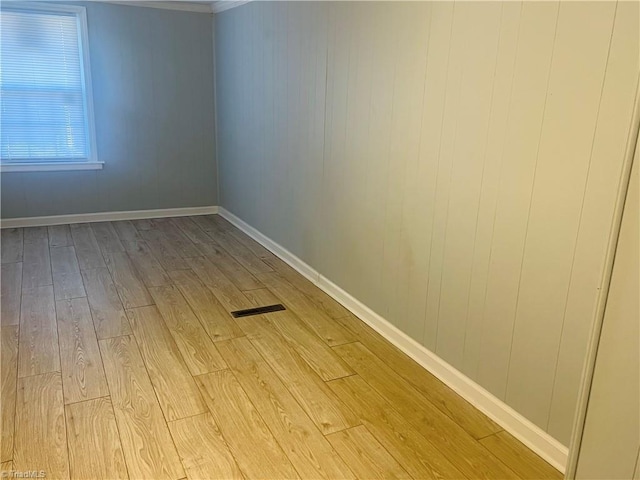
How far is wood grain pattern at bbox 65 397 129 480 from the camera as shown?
1729 mm

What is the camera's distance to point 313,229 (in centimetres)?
352

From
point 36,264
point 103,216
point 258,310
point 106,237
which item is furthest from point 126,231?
point 258,310

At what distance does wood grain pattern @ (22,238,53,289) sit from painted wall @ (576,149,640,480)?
10.9 feet

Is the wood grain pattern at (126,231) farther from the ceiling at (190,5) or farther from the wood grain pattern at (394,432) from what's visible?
the wood grain pattern at (394,432)

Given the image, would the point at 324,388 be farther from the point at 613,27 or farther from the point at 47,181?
the point at 47,181

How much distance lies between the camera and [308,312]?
3.06 meters

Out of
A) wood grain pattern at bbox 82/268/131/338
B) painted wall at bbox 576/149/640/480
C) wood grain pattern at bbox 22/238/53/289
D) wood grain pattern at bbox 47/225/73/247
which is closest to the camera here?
painted wall at bbox 576/149/640/480

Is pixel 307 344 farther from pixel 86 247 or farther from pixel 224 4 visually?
pixel 224 4

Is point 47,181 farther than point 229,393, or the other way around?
point 47,181

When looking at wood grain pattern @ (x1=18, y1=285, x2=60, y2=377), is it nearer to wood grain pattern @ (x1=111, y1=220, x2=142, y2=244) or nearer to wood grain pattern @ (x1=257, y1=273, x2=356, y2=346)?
wood grain pattern @ (x1=111, y1=220, x2=142, y2=244)

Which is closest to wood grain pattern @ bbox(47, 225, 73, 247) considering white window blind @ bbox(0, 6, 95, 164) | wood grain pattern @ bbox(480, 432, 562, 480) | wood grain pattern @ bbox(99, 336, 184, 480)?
white window blind @ bbox(0, 6, 95, 164)

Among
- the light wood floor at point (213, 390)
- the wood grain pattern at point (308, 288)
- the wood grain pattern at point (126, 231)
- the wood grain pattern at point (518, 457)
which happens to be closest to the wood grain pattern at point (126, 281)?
the light wood floor at point (213, 390)

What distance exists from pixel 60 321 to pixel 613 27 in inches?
114

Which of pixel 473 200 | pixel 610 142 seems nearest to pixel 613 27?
pixel 610 142
